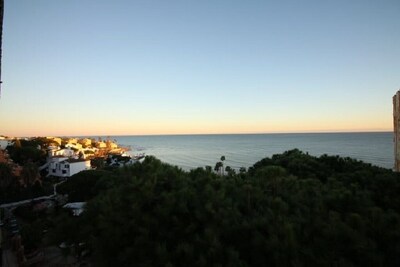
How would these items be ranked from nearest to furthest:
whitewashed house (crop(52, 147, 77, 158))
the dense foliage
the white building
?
1. the dense foliage
2. the white building
3. whitewashed house (crop(52, 147, 77, 158))

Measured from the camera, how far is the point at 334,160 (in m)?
17.5

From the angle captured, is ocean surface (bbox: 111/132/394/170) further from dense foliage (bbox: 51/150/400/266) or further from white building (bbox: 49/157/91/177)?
dense foliage (bbox: 51/150/400/266)

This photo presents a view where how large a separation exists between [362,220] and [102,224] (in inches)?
212

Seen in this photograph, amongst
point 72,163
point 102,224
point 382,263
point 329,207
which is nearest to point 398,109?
point 329,207

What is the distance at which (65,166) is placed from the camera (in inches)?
1697

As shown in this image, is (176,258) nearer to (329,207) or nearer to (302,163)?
(329,207)

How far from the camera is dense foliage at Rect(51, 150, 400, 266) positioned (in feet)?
18.7

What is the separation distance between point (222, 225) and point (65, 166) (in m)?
41.6

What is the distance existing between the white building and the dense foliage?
38.5 metres

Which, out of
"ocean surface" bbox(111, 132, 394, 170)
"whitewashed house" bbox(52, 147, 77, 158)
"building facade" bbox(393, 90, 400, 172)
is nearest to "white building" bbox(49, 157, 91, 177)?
"whitewashed house" bbox(52, 147, 77, 158)

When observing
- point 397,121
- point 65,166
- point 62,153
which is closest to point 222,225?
point 397,121

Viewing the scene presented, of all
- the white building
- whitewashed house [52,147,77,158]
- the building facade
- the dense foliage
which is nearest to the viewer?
the dense foliage

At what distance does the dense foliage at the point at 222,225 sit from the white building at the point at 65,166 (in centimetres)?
3846

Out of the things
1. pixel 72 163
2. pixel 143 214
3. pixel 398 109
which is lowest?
pixel 72 163
